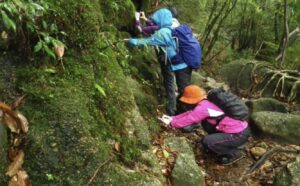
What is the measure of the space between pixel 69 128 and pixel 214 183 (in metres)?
2.46

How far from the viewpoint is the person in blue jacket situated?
6.44 m

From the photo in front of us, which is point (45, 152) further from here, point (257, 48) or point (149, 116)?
point (257, 48)

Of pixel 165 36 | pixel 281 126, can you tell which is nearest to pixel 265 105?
pixel 281 126

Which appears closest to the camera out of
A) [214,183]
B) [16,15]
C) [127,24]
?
[16,15]

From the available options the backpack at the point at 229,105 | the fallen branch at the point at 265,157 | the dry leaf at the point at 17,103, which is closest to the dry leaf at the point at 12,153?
the dry leaf at the point at 17,103

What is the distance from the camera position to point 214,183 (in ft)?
18.1

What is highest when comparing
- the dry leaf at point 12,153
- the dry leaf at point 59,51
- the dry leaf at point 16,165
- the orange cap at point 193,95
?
the dry leaf at point 59,51

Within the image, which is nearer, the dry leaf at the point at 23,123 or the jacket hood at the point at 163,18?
the dry leaf at the point at 23,123

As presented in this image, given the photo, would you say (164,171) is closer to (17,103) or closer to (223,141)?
(223,141)

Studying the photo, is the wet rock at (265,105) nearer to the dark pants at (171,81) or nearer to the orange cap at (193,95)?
the dark pants at (171,81)

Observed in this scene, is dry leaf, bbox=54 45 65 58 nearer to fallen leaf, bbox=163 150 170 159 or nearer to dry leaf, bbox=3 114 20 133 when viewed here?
dry leaf, bbox=3 114 20 133

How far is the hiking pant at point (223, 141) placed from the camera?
592cm

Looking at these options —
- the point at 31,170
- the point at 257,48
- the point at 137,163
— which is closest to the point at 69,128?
the point at 31,170

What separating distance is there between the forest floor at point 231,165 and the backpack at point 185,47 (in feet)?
3.64
